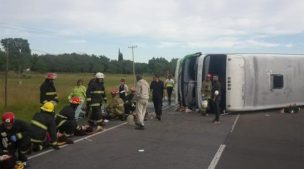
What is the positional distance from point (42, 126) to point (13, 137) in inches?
52.9

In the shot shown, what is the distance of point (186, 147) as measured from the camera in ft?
37.6

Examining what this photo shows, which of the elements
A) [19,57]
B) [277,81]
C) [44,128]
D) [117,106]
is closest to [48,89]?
[117,106]

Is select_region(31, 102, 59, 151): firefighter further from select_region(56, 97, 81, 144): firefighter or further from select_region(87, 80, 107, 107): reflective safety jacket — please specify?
select_region(87, 80, 107, 107): reflective safety jacket

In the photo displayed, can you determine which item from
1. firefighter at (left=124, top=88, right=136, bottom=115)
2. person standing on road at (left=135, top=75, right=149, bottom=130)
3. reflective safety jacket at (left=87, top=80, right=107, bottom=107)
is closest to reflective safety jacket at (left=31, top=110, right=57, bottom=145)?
reflective safety jacket at (left=87, top=80, right=107, bottom=107)

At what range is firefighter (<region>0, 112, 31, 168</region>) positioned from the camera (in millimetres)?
8916

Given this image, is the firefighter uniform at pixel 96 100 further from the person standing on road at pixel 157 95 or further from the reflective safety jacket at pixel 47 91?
the person standing on road at pixel 157 95

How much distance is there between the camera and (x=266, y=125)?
54.4 feet

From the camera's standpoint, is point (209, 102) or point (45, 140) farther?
point (209, 102)

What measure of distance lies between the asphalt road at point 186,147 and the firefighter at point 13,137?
41 centimetres

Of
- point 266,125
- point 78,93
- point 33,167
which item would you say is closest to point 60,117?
point 33,167

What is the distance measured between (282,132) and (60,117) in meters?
6.76

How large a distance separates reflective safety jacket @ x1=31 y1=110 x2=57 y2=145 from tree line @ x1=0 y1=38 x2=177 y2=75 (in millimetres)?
44613

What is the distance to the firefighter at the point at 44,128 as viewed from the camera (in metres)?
10.3

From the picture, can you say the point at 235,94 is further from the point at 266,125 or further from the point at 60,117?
the point at 60,117
